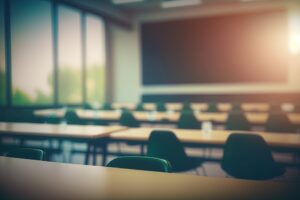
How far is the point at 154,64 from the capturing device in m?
9.81

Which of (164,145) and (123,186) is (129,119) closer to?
(164,145)

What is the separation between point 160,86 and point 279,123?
19.8ft

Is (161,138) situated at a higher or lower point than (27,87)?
lower

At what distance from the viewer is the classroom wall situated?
8.59m

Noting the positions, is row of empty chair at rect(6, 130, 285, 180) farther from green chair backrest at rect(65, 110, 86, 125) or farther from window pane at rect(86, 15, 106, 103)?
window pane at rect(86, 15, 106, 103)

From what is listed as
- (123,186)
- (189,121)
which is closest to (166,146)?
(123,186)

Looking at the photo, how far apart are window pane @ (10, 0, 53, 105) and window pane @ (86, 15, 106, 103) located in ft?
5.90

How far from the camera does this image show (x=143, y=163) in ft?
5.27

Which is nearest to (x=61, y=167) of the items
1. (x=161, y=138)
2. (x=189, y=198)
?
(x=189, y=198)

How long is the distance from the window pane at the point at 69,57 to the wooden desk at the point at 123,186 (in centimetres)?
614

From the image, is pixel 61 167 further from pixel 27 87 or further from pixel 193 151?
pixel 27 87

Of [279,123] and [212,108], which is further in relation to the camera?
[212,108]

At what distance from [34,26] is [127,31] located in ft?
13.2

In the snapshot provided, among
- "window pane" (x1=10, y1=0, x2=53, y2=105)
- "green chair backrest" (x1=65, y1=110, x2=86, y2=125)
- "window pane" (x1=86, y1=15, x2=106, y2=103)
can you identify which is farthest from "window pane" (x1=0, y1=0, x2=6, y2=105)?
"window pane" (x1=86, y1=15, x2=106, y2=103)
